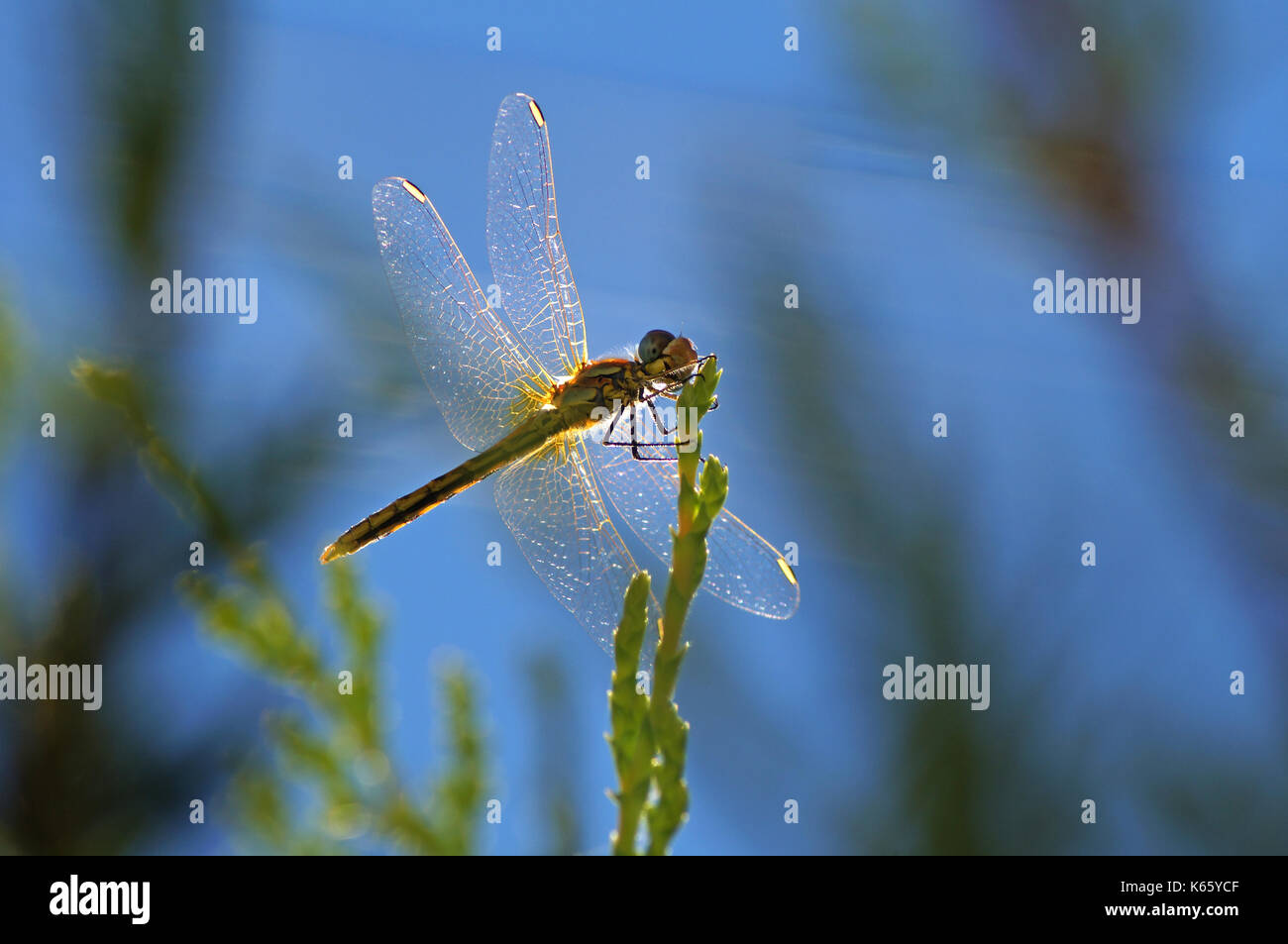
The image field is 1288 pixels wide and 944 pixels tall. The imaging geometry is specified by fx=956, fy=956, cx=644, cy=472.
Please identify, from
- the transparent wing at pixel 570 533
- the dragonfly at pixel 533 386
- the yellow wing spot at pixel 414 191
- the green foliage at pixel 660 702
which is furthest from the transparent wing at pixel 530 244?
the green foliage at pixel 660 702

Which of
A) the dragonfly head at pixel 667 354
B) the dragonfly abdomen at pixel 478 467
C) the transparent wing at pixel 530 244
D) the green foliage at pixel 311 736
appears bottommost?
the green foliage at pixel 311 736

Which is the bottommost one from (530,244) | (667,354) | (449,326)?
(667,354)

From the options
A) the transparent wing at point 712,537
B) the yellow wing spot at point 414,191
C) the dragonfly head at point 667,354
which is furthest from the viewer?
the yellow wing spot at point 414,191

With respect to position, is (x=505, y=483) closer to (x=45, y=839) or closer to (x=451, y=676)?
(x=451, y=676)

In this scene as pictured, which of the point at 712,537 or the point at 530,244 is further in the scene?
the point at 530,244

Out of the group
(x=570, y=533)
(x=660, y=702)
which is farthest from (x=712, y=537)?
(x=660, y=702)

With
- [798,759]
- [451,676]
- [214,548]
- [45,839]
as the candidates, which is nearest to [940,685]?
[798,759]

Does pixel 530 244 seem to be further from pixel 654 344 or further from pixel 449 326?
pixel 654 344

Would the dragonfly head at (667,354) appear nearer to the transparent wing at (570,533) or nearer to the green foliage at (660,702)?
the transparent wing at (570,533)
